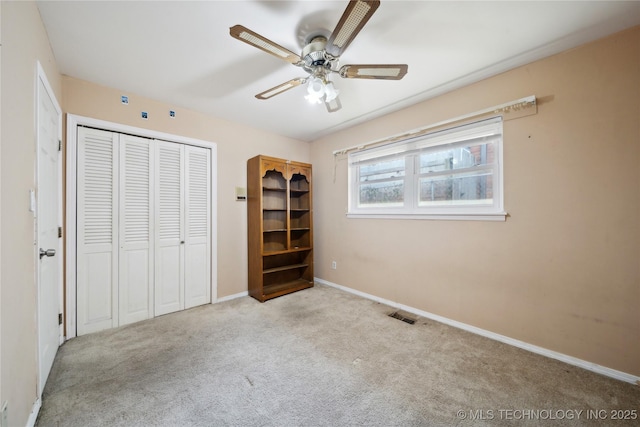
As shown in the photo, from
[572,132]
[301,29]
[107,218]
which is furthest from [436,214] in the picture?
[107,218]

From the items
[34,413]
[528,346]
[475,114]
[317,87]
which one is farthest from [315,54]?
[528,346]

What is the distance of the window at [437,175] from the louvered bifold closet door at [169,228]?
2306 millimetres

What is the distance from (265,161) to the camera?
11.2 ft

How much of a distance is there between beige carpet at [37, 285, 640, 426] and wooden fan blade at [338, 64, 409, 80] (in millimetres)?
2184

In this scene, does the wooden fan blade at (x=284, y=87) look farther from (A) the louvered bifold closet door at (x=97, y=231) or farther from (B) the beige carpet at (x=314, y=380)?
(B) the beige carpet at (x=314, y=380)

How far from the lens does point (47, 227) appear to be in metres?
1.85

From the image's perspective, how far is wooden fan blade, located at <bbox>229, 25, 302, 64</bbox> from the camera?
132cm

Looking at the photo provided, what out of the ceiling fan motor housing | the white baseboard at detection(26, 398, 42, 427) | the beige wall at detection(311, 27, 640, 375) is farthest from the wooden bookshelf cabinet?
the white baseboard at detection(26, 398, 42, 427)

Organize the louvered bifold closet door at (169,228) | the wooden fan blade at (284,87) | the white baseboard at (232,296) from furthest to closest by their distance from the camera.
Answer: the white baseboard at (232,296), the louvered bifold closet door at (169,228), the wooden fan blade at (284,87)

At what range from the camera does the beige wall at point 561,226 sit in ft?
5.69

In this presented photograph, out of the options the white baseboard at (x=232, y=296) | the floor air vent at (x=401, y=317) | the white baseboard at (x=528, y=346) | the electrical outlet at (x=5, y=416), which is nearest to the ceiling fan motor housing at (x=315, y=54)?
the electrical outlet at (x=5, y=416)

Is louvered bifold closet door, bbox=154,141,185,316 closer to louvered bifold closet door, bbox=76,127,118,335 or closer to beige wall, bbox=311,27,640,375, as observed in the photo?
louvered bifold closet door, bbox=76,127,118,335

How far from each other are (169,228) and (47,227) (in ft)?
3.61

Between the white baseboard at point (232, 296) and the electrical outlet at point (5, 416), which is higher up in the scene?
the electrical outlet at point (5, 416)
